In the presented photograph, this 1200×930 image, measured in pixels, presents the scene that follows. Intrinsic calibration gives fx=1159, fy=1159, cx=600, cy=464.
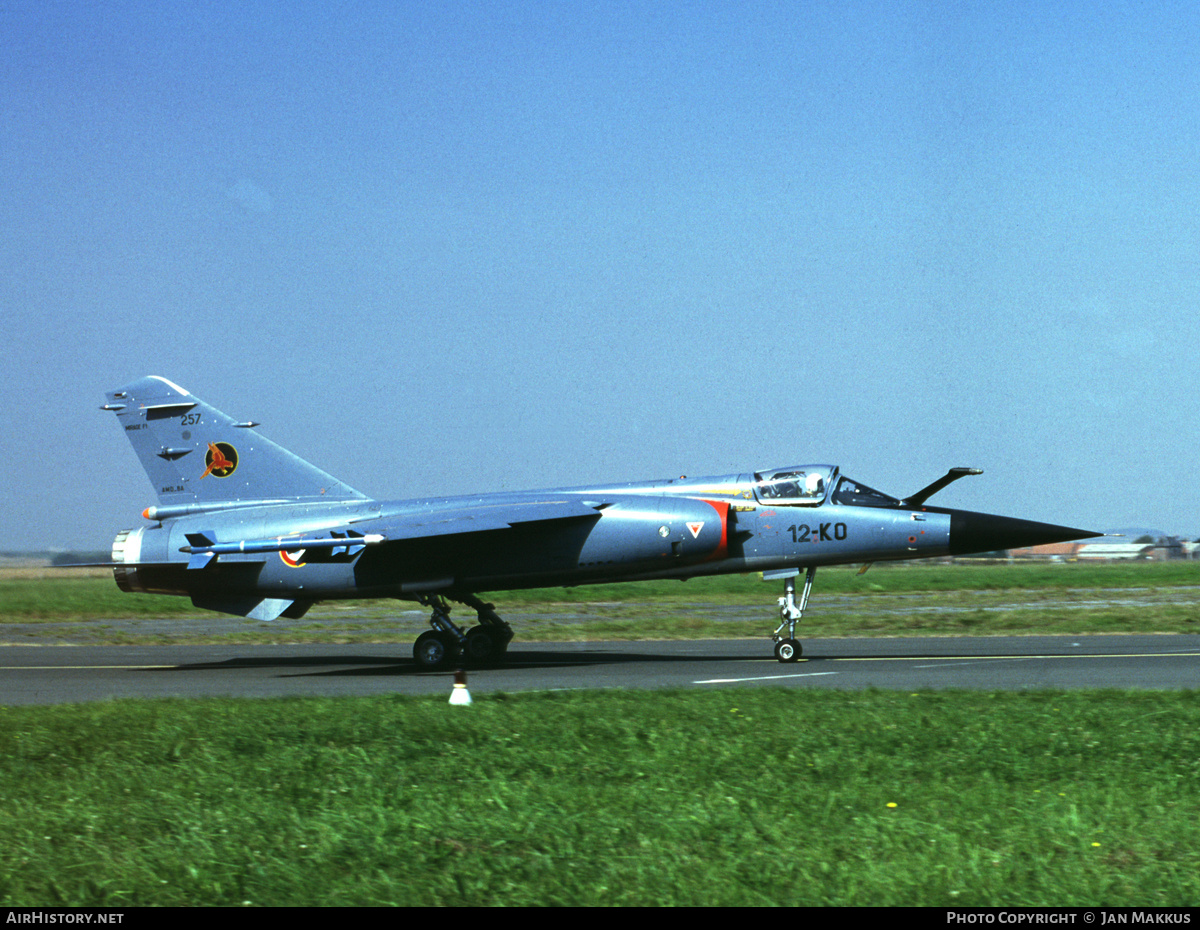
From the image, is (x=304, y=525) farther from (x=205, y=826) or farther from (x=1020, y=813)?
(x=1020, y=813)

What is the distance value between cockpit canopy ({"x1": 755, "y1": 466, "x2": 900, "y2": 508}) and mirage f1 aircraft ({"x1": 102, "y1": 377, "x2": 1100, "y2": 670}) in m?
0.02

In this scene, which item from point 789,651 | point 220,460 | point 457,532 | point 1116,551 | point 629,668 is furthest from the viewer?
point 1116,551

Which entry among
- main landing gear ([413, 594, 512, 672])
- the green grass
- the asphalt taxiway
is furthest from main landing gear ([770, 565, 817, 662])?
the green grass

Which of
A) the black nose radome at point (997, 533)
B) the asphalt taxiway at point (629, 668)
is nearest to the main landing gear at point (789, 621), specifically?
the asphalt taxiway at point (629, 668)

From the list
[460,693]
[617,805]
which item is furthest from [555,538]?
[617,805]

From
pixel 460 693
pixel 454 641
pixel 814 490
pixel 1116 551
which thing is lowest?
pixel 1116 551

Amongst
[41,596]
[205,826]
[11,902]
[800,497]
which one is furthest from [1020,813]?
[41,596]

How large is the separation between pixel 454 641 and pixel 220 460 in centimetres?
522

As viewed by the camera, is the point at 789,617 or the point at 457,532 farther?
the point at 457,532

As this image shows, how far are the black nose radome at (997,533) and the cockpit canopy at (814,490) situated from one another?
3.47 ft

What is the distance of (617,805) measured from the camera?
6.94 metres

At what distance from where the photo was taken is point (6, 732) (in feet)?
33.2

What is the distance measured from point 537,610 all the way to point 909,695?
23849 millimetres

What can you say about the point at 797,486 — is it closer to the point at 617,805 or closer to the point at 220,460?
the point at 220,460
